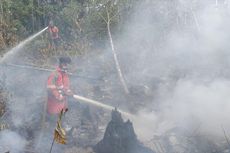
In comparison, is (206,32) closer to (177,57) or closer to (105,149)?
(177,57)

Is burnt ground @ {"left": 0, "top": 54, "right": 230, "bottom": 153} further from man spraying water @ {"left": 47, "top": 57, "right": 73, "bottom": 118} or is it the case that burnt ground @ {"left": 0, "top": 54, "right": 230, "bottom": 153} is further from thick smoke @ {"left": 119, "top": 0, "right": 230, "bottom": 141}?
man spraying water @ {"left": 47, "top": 57, "right": 73, "bottom": 118}

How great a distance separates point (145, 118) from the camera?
941 cm

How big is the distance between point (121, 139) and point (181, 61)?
6.55 metres

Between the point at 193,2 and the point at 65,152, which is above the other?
the point at 193,2

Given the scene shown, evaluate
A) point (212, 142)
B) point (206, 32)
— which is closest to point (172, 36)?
point (206, 32)

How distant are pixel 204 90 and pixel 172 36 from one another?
534cm

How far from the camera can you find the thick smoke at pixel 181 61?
8844 mm

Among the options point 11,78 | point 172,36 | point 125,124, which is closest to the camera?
point 125,124

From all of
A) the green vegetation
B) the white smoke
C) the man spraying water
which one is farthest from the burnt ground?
the green vegetation

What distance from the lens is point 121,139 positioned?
7.10m

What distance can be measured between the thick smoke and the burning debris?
1426 mm

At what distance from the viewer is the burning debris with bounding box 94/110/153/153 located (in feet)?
23.1

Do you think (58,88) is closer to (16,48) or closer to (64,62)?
(64,62)

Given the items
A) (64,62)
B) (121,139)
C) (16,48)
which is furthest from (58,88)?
(16,48)
